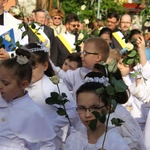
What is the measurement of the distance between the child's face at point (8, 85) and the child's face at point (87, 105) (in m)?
0.58

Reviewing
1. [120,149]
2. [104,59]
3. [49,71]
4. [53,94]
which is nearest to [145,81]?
[104,59]

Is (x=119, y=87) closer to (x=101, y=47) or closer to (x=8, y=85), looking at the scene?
(x=8, y=85)

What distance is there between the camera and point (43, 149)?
4469 mm

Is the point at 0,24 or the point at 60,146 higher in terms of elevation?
the point at 0,24

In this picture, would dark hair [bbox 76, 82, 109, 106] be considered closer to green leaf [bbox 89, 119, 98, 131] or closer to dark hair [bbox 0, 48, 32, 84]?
green leaf [bbox 89, 119, 98, 131]

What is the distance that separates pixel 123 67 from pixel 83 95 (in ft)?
9.25

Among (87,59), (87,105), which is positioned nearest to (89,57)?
(87,59)

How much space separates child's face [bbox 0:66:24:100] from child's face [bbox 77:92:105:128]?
1.90 feet

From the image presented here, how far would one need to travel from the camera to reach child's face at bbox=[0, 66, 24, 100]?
441 centimetres

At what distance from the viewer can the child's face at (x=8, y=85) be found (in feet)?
14.5

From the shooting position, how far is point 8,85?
174 inches

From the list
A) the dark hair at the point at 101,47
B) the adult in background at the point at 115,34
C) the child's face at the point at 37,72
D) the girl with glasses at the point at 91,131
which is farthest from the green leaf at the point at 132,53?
the adult in background at the point at 115,34

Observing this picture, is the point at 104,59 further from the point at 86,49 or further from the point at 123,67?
the point at 123,67

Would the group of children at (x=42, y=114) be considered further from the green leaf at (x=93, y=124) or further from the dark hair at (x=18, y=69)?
the green leaf at (x=93, y=124)
